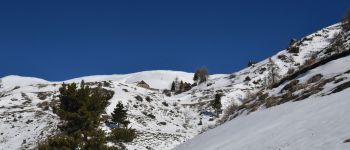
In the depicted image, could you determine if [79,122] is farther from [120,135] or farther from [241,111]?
[241,111]

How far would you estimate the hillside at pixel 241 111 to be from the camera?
24.0m

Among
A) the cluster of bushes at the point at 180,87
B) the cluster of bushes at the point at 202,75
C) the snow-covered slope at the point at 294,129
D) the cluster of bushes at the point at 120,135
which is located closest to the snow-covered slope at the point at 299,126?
the snow-covered slope at the point at 294,129

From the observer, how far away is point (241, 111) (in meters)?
42.0

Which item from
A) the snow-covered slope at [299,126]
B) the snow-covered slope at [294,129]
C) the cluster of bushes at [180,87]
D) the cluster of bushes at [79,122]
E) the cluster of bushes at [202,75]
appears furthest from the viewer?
the cluster of bushes at [202,75]

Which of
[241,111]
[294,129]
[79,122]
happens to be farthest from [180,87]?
[294,129]

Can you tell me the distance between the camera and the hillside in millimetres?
24016

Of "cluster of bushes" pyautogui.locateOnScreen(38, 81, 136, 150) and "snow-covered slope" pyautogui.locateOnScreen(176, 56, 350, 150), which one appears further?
"cluster of bushes" pyautogui.locateOnScreen(38, 81, 136, 150)

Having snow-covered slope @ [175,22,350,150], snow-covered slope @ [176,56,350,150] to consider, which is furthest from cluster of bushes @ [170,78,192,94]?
snow-covered slope @ [176,56,350,150]

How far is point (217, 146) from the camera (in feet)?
90.4

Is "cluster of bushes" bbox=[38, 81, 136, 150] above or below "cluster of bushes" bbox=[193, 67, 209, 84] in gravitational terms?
below

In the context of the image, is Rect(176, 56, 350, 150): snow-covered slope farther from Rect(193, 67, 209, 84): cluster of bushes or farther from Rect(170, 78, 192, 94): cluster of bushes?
Rect(193, 67, 209, 84): cluster of bushes

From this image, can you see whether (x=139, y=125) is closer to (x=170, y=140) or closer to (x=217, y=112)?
(x=170, y=140)

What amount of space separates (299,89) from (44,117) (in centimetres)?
5188

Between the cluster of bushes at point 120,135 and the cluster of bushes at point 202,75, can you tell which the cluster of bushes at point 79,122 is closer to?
the cluster of bushes at point 120,135
